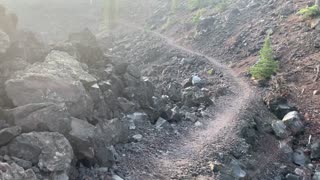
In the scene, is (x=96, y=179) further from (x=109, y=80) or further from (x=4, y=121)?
(x=109, y=80)

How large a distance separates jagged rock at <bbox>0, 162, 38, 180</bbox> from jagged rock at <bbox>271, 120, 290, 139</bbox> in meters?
13.1

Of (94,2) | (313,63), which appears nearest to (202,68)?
(313,63)

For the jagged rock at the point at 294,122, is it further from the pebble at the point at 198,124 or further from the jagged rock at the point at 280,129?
the pebble at the point at 198,124

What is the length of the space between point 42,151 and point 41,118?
1471 millimetres

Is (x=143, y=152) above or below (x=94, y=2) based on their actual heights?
above

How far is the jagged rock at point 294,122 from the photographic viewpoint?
19.6 meters

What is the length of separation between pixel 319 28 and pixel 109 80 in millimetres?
19051

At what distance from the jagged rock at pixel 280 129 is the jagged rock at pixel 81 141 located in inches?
414

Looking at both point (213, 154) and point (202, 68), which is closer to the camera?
point (213, 154)

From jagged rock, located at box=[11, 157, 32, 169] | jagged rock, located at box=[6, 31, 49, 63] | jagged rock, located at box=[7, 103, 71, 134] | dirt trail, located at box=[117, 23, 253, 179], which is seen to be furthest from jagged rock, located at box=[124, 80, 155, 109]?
jagged rock, located at box=[11, 157, 32, 169]

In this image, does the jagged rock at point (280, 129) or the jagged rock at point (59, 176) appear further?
the jagged rock at point (280, 129)

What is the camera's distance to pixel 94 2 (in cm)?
7612

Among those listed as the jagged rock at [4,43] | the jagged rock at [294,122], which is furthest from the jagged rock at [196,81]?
the jagged rock at [4,43]

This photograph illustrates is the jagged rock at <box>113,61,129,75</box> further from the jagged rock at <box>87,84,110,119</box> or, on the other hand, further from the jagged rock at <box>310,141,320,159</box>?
the jagged rock at <box>310,141,320,159</box>
